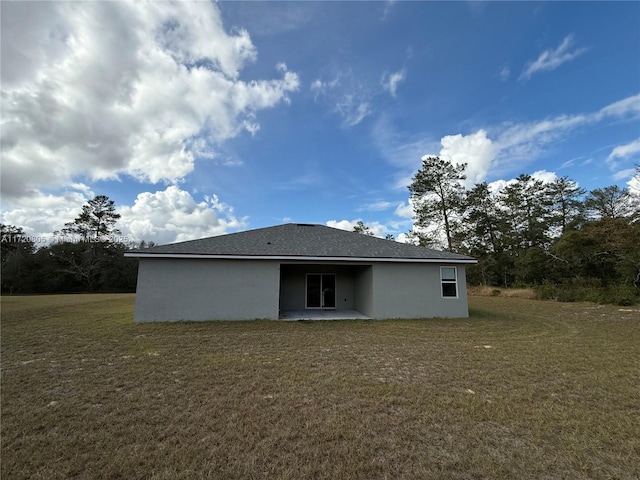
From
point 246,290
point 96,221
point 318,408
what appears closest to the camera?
point 318,408

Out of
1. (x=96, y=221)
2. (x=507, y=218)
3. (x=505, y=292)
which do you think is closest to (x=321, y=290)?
(x=505, y=292)

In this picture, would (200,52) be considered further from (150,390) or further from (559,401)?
(559,401)

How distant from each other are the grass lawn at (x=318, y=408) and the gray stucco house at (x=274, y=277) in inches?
111

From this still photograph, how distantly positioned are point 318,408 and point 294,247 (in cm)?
790

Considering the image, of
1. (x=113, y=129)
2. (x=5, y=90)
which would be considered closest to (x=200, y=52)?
(x=113, y=129)

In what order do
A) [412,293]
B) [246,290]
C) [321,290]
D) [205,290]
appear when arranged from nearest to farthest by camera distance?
[205,290], [246,290], [412,293], [321,290]

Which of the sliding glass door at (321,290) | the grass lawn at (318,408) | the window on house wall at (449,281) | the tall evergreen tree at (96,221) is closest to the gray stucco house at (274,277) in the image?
the window on house wall at (449,281)

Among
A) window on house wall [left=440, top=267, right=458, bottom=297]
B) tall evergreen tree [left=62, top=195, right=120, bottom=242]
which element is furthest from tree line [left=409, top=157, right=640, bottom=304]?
tall evergreen tree [left=62, top=195, right=120, bottom=242]

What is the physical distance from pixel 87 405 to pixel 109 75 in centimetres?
947

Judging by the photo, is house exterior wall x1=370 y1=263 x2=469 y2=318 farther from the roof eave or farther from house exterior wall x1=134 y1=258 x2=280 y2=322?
house exterior wall x1=134 y1=258 x2=280 y2=322

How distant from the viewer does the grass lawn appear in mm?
2461

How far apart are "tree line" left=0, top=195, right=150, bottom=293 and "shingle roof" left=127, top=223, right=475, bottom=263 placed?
27188 millimetres

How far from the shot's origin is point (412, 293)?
36.6ft

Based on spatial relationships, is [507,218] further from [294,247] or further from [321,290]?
[294,247]
